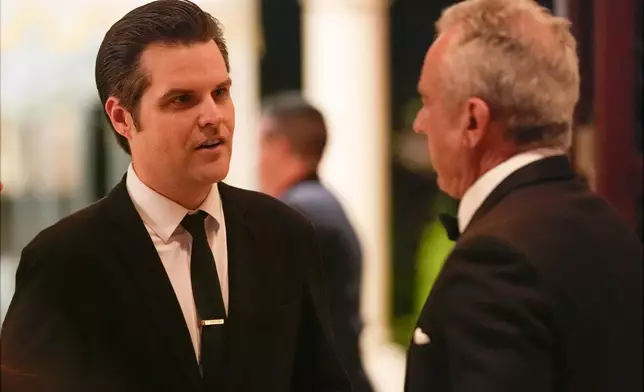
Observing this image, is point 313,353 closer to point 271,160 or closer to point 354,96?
point 271,160

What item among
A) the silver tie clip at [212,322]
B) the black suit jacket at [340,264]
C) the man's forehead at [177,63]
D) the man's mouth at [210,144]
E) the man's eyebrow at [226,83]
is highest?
the man's forehead at [177,63]

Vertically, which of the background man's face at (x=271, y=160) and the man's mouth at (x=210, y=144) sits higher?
the man's mouth at (x=210, y=144)

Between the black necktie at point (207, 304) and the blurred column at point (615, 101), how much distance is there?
136 centimetres

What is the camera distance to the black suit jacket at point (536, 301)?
1.12m

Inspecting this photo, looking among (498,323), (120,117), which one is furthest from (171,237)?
(498,323)

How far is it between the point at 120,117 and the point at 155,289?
0.21 m

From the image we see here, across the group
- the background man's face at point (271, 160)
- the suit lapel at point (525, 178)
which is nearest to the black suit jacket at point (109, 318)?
the suit lapel at point (525, 178)

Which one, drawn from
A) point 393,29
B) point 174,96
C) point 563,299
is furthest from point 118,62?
point 393,29

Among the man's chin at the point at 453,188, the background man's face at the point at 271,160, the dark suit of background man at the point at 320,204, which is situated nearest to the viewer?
the man's chin at the point at 453,188

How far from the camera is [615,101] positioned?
2.15 m

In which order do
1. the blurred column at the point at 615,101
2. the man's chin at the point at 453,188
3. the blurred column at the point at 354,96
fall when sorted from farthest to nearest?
the blurred column at the point at 354,96
the blurred column at the point at 615,101
the man's chin at the point at 453,188

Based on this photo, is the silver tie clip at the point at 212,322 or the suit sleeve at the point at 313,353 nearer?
the silver tie clip at the point at 212,322

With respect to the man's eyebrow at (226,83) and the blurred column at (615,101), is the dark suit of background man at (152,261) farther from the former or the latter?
the blurred column at (615,101)

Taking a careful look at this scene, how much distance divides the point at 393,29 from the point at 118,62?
3579 millimetres
